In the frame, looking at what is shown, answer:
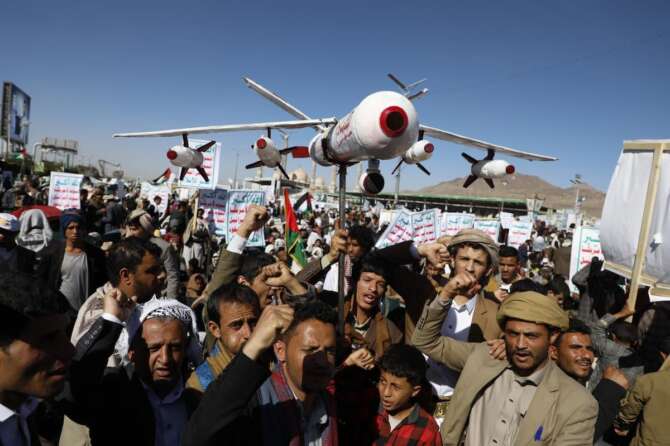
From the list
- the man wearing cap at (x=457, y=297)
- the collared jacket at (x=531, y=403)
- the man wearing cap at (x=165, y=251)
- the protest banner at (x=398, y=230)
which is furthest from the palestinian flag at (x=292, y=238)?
the collared jacket at (x=531, y=403)

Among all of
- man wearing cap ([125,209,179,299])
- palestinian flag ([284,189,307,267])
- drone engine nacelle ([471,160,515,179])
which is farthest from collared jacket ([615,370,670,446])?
palestinian flag ([284,189,307,267])

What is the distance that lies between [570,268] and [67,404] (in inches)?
357

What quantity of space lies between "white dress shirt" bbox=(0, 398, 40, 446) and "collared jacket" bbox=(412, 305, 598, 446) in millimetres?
2018

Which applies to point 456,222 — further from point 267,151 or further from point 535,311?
point 535,311

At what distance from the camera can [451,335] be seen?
10.3 ft

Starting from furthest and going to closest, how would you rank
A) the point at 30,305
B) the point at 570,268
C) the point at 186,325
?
the point at 570,268 < the point at 186,325 < the point at 30,305

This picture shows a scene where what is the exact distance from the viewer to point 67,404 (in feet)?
6.12

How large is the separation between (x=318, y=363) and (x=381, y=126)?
124cm

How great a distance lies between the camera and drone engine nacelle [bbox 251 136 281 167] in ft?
15.6

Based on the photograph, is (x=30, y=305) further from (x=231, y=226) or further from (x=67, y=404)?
(x=231, y=226)

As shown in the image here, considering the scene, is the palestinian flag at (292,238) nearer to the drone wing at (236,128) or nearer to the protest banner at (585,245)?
the drone wing at (236,128)

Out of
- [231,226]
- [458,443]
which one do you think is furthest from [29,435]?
[231,226]

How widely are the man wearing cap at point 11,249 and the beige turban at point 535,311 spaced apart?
5.04 meters

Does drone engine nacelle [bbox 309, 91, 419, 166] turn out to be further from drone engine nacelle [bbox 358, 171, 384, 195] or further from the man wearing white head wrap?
the man wearing white head wrap
